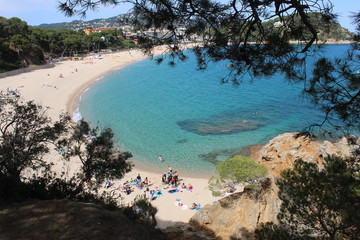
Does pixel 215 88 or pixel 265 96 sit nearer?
pixel 265 96

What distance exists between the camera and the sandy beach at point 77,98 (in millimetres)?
12922

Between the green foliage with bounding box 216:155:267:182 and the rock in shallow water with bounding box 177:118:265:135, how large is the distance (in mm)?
9472

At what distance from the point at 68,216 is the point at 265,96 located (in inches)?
1313

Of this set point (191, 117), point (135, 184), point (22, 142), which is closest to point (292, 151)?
point (135, 184)

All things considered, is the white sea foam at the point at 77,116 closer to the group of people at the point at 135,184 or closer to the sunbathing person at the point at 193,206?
the group of people at the point at 135,184

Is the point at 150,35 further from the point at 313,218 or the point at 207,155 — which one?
the point at 207,155

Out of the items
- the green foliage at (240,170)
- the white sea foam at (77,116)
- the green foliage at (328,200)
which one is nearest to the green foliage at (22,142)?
the green foliage at (328,200)

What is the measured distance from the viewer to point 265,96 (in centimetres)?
3516

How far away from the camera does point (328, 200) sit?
399 centimetres

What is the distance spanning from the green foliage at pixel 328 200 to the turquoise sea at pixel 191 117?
7472mm

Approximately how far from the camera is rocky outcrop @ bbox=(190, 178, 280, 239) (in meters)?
7.96

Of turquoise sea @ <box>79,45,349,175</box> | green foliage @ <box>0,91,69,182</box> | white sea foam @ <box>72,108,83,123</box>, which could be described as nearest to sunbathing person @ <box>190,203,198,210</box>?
turquoise sea @ <box>79,45,349,175</box>

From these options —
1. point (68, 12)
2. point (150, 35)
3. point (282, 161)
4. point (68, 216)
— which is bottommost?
point (282, 161)

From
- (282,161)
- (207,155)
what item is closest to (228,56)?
(282,161)
